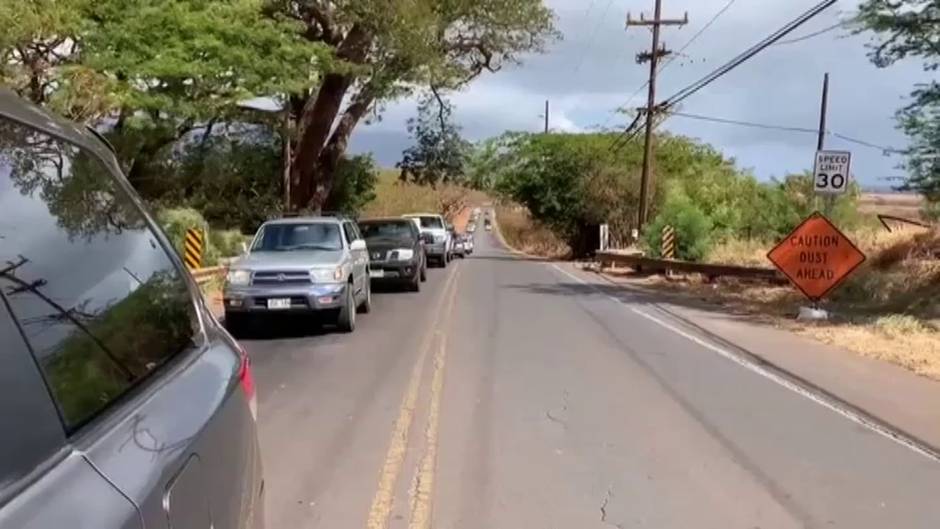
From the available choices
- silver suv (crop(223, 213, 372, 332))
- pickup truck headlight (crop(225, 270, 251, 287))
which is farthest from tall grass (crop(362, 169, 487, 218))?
pickup truck headlight (crop(225, 270, 251, 287))

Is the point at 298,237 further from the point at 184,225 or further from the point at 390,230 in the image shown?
the point at 184,225

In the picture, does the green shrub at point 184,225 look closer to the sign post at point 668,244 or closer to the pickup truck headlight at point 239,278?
the pickup truck headlight at point 239,278

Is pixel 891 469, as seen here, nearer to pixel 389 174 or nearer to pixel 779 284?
pixel 779 284

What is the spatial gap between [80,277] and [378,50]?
3240 cm

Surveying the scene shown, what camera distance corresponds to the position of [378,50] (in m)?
34.2

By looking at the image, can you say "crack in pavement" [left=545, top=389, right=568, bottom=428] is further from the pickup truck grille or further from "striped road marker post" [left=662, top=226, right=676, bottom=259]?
"striped road marker post" [left=662, top=226, right=676, bottom=259]

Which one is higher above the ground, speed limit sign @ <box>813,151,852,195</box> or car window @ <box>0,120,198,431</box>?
speed limit sign @ <box>813,151,852,195</box>

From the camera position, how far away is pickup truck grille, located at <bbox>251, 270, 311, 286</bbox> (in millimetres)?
14297

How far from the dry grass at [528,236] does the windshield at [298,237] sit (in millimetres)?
47163

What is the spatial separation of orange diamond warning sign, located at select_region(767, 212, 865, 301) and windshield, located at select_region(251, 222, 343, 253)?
721 cm

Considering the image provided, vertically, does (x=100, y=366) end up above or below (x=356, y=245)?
above

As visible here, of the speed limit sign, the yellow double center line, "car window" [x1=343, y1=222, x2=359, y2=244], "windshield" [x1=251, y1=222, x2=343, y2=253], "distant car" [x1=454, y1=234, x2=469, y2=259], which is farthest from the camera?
"distant car" [x1=454, y1=234, x2=469, y2=259]

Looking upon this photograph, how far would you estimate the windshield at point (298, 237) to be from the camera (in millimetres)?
15625

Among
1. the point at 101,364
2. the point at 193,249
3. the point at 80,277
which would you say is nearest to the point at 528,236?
the point at 193,249
